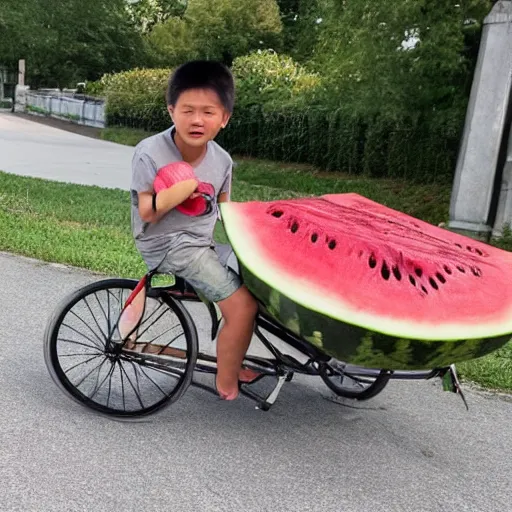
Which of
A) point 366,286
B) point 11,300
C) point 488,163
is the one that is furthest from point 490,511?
point 488,163

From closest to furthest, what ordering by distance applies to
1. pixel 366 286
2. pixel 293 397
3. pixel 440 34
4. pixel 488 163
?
pixel 366 286 → pixel 293 397 → pixel 488 163 → pixel 440 34


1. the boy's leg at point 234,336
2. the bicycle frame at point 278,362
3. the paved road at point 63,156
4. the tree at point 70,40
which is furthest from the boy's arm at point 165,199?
the tree at point 70,40

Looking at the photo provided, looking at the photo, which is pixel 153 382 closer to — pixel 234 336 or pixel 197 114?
pixel 234 336

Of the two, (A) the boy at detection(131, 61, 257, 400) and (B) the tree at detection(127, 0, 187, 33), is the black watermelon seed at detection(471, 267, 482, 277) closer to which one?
(A) the boy at detection(131, 61, 257, 400)

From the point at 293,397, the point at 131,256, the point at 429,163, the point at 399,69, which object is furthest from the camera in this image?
the point at 429,163

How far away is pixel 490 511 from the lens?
2.79 meters

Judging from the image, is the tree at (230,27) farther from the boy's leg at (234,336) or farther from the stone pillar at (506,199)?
the boy's leg at (234,336)

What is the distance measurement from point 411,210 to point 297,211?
379 inches

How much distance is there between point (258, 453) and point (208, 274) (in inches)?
30.7

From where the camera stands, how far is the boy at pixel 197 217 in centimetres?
291

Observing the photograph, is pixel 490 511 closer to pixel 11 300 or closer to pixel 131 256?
pixel 11 300

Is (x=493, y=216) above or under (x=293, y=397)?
above

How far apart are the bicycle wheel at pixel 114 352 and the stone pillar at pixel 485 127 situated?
6.12m

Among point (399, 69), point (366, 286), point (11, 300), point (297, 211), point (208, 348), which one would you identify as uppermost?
point (399, 69)
